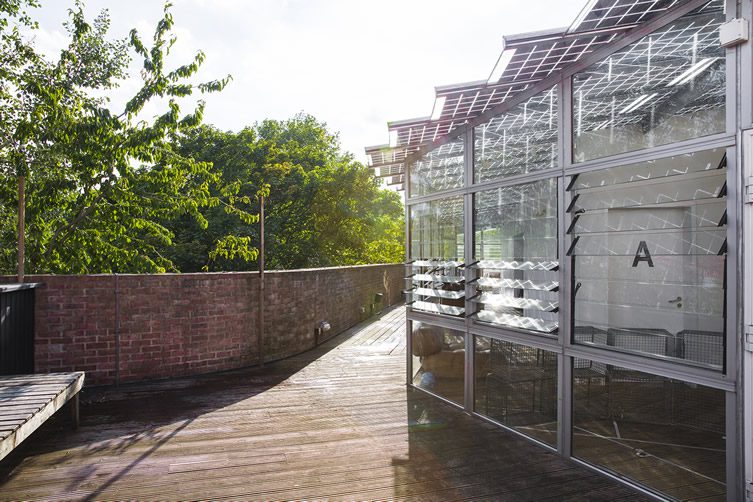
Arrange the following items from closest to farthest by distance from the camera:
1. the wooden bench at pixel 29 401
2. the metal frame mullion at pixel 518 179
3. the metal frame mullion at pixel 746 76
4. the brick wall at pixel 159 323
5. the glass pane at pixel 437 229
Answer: the metal frame mullion at pixel 746 76 → the wooden bench at pixel 29 401 → the metal frame mullion at pixel 518 179 → the glass pane at pixel 437 229 → the brick wall at pixel 159 323

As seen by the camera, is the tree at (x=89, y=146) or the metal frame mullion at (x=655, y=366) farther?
the tree at (x=89, y=146)

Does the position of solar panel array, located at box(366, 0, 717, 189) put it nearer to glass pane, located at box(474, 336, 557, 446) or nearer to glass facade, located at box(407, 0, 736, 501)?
glass facade, located at box(407, 0, 736, 501)

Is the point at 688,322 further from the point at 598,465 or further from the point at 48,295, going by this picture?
the point at 48,295

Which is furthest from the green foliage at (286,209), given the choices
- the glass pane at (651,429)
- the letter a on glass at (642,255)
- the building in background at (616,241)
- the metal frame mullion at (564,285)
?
the letter a on glass at (642,255)

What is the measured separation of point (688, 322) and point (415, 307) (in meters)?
3.41

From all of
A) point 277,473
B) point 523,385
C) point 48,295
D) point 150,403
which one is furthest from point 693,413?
point 48,295

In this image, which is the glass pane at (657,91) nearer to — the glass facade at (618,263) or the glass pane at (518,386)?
the glass facade at (618,263)

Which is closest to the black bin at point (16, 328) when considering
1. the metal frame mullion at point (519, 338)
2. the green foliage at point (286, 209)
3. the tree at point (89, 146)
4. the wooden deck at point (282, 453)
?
the wooden deck at point (282, 453)

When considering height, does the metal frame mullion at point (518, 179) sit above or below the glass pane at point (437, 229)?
above

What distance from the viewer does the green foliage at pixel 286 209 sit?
15.5 metres

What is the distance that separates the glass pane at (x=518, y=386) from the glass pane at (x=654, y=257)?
576 millimetres

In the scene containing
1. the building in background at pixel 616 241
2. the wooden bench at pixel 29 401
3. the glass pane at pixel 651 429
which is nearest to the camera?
the building in background at pixel 616 241

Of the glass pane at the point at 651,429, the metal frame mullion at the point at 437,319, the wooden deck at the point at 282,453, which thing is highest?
the metal frame mullion at the point at 437,319

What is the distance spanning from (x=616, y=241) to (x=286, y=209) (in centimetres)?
1459
